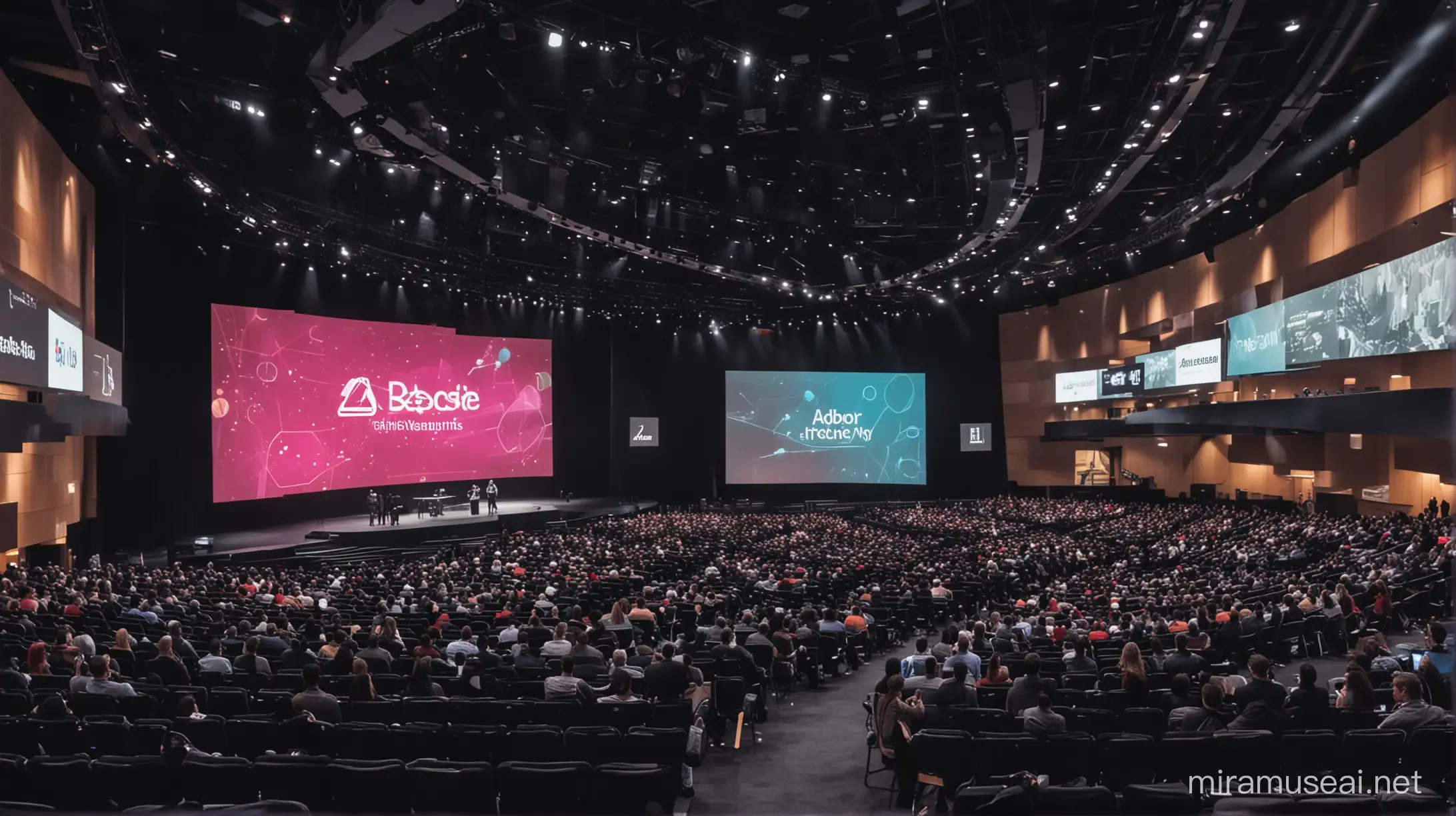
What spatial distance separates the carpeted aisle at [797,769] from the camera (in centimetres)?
633

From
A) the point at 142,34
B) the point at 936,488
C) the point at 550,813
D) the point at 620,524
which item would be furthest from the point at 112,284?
the point at 936,488

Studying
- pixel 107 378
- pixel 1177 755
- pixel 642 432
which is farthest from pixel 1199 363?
pixel 107 378

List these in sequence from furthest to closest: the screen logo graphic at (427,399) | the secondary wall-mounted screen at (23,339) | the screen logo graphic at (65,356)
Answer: the screen logo graphic at (427,399) < the screen logo graphic at (65,356) < the secondary wall-mounted screen at (23,339)

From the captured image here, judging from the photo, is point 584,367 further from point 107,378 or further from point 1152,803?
point 1152,803

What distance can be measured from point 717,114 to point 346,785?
15.4 meters

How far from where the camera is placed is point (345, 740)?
5.79 m

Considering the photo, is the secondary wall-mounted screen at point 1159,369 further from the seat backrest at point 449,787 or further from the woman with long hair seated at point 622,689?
the seat backrest at point 449,787

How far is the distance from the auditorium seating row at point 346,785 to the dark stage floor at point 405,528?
1776 cm

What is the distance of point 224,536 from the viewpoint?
24172 millimetres

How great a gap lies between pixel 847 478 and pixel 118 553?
26852 millimetres

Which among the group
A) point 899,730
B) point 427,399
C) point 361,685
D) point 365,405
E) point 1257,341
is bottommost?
point 899,730

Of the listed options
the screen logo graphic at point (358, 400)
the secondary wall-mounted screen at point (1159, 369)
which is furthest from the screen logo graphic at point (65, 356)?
the secondary wall-mounted screen at point (1159, 369)

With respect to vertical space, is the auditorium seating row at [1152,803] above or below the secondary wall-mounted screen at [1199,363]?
below

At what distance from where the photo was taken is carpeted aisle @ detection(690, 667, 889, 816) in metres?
6.33
